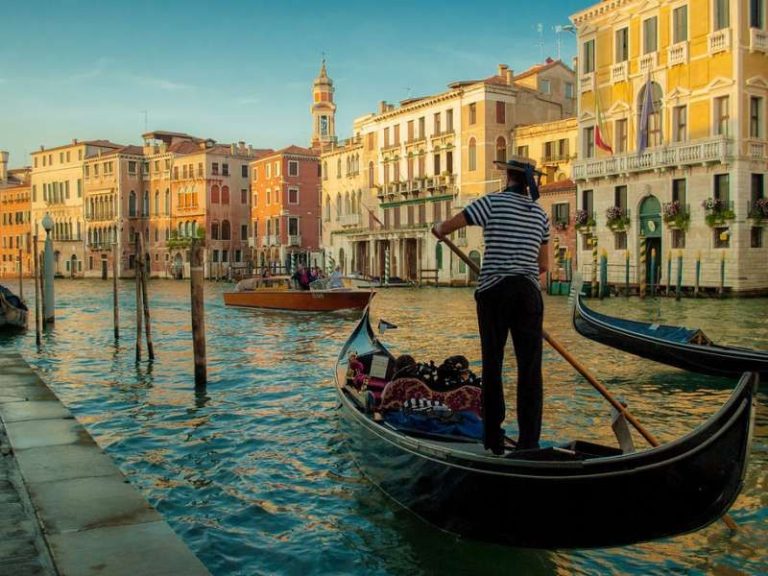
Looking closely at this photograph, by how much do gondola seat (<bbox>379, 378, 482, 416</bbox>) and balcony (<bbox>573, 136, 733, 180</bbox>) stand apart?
60.7 ft

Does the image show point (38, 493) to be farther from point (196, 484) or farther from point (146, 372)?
point (146, 372)

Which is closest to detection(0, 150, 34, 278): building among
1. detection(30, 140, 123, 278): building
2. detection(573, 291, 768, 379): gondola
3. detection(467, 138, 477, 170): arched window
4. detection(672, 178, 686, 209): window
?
detection(30, 140, 123, 278): building

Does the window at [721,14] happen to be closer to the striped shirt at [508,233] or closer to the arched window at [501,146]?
the arched window at [501,146]

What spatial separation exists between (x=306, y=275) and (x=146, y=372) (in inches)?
394

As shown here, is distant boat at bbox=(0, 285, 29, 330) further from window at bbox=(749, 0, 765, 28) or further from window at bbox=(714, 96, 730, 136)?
window at bbox=(749, 0, 765, 28)

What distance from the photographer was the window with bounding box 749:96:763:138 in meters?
21.4

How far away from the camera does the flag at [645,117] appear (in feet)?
72.9

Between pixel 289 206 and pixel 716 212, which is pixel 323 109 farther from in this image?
pixel 716 212

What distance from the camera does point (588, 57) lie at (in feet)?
84.5

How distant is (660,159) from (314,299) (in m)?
10.8

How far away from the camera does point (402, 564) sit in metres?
3.59

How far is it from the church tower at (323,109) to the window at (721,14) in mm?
31373

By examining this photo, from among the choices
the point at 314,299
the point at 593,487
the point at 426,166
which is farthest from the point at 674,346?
the point at 426,166

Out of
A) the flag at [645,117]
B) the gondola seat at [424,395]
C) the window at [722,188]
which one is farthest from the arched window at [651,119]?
the gondola seat at [424,395]
